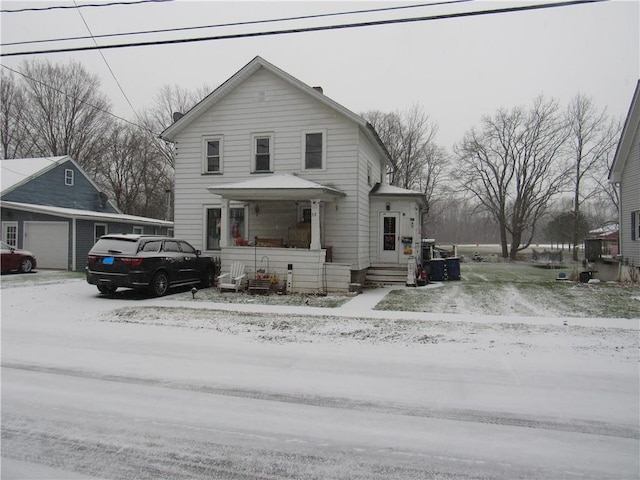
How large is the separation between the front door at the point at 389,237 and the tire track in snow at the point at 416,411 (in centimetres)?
1204

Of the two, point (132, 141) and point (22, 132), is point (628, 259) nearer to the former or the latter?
point (132, 141)

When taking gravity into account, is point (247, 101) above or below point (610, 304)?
above

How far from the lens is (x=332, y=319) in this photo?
8.85 meters

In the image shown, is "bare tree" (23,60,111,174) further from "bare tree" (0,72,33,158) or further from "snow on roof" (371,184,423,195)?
"snow on roof" (371,184,423,195)

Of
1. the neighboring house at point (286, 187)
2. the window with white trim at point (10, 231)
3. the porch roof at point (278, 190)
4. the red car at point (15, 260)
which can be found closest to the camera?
the porch roof at point (278, 190)

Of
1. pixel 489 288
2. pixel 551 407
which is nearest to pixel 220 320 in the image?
pixel 551 407

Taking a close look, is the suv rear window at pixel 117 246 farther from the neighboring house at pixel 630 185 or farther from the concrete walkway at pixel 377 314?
the neighboring house at pixel 630 185

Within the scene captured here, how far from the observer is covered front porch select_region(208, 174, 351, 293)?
42.3ft

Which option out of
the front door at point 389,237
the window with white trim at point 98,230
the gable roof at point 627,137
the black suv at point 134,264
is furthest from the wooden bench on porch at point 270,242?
the gable roof at point 627,137

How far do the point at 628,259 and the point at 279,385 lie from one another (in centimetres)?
1843

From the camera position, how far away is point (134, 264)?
11.0m

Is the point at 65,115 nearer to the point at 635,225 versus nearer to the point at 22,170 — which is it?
the point at 22,170

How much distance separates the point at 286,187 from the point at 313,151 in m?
2.44

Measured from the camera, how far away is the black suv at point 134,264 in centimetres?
1103
